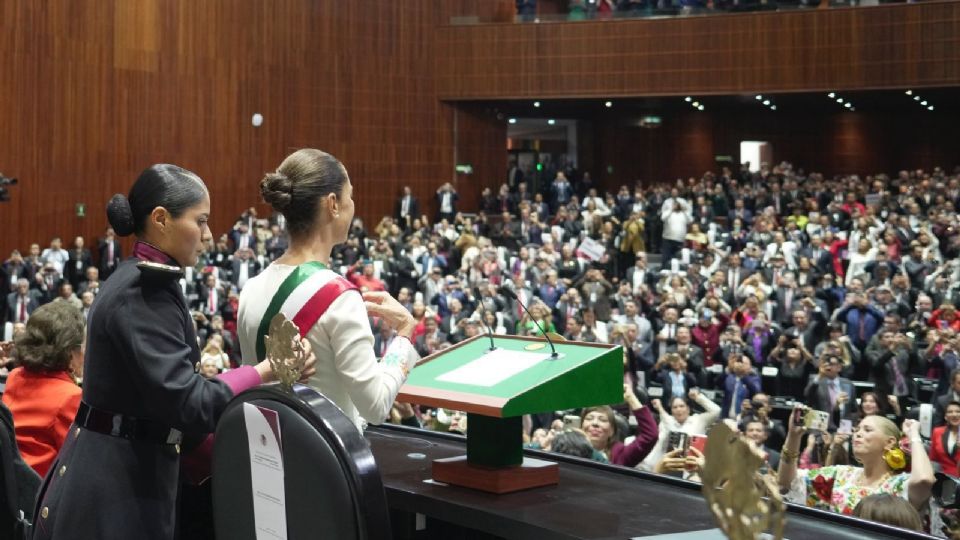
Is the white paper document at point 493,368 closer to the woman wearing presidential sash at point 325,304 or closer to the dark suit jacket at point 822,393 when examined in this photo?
the woman wearing presidential sash at point 325,304

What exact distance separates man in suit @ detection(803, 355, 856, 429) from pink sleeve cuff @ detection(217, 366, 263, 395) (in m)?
7.20

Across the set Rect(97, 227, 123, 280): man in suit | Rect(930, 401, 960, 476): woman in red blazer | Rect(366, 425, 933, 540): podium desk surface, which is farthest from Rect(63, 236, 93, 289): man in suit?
Rect(366, 425, 933, 540): podium desk surface

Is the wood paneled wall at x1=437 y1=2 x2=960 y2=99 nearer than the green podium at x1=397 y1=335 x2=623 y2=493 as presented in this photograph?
No

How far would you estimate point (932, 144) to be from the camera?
20.9 meters

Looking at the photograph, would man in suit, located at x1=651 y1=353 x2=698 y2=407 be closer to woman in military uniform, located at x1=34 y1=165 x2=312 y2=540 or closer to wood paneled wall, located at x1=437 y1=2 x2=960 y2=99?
woman in military uniform, located at x1=34 y1=165 x2=312 y2=540

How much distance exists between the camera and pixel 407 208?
19.2 metres

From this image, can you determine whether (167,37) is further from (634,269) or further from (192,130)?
(634,269)

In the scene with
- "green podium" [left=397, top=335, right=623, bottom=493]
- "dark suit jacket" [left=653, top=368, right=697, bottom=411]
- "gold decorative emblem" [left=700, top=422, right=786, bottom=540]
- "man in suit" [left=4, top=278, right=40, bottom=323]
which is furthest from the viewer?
"man in suit" [left=4, top=278, right=40, bottom=323]

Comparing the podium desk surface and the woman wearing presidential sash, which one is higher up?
the woman wearing presidential sash

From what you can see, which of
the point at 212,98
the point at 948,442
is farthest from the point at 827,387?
the point at 212,98

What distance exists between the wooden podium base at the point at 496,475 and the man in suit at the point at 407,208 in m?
16.9

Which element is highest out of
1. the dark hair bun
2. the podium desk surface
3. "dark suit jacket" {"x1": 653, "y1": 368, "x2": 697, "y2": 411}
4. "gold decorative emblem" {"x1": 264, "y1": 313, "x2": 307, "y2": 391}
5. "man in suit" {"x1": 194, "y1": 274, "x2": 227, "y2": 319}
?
the dark hair bun

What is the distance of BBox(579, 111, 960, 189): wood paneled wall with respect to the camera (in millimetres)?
20969

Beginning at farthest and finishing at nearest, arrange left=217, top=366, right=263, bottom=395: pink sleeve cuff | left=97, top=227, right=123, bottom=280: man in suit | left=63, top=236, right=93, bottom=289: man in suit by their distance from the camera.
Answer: left=97, top=227, right=123, bottom=280: man in suit < left=63, top=236, right=93, bottom=289: man in suit < left=217, top=366, right=263, bottom=395: pink sleeve cuff
